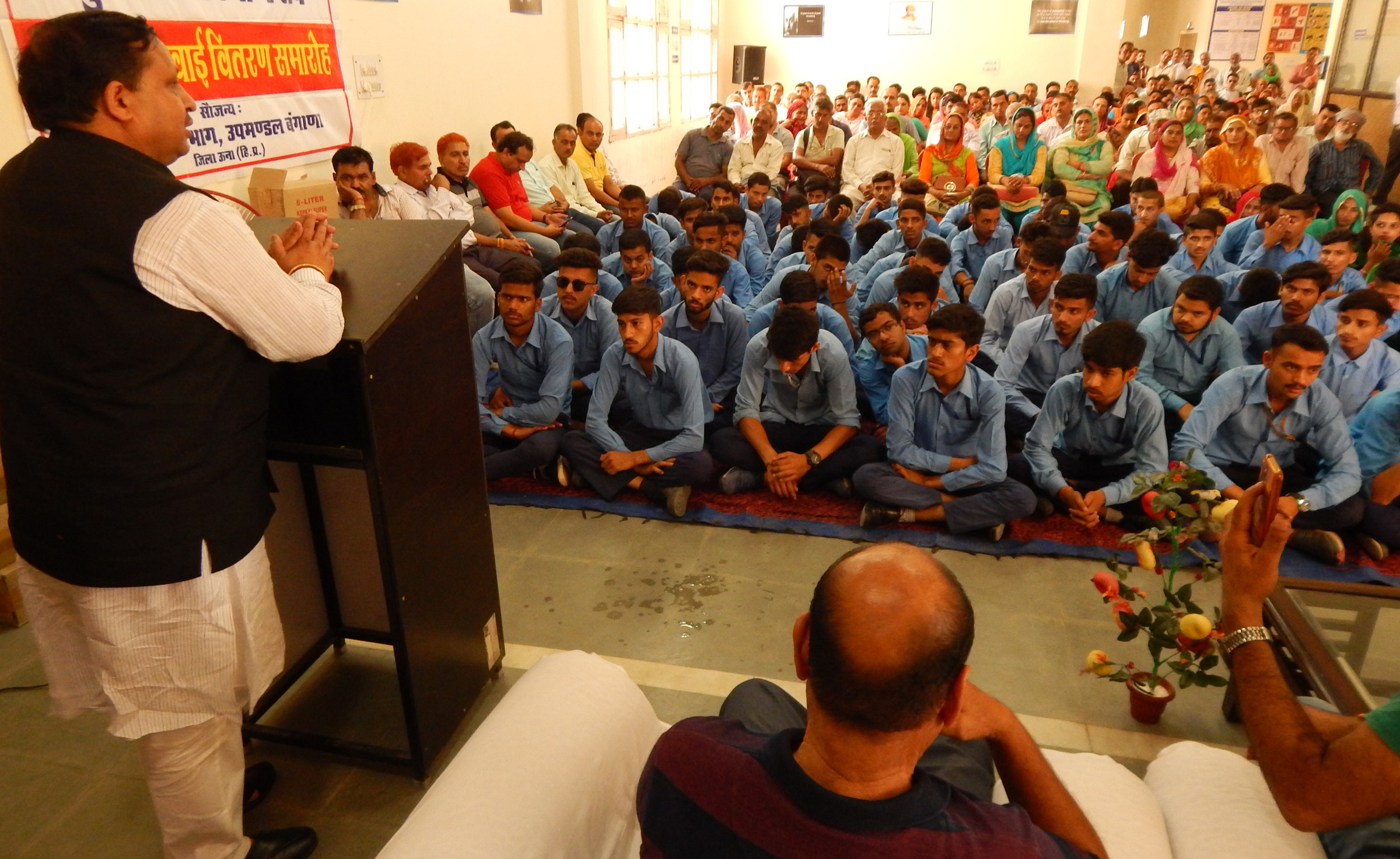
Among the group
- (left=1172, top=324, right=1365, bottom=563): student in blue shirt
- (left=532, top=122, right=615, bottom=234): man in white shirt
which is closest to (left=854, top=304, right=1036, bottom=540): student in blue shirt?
(left=1172, top=324, right=1365, bottom=563): student in blue shirt

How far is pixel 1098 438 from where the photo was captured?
3.38m

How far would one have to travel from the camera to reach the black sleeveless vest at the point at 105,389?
4.25 feet

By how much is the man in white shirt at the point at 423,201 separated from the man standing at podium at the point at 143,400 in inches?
130

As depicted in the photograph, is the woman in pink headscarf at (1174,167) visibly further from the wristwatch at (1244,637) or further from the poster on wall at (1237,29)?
the poster on wall at (1237,29)

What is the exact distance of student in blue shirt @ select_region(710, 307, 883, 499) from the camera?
3477 millimetres

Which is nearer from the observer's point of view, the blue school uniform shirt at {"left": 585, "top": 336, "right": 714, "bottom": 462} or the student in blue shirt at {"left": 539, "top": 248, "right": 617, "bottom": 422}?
the blue school uniform shirt at {"left": 585, "top": 336, "right": 714, "bottom": 462}

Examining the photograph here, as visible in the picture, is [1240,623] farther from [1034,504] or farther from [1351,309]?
[1351,309]

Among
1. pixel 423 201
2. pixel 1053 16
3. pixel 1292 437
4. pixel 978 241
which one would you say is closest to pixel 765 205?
pixel 978 241

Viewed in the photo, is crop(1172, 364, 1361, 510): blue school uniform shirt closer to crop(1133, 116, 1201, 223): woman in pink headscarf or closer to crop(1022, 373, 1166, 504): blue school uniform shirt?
crop(1022, 373, 1166, 504): blue school uniform shirt

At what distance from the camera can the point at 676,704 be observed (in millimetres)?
2314

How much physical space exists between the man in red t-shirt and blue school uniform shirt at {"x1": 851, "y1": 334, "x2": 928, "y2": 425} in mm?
2626

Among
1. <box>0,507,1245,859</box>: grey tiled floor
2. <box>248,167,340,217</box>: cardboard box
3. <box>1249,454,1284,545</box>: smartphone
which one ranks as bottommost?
<box>0,507,1245,859</box>: grey tiled floor

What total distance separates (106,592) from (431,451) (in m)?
0.65

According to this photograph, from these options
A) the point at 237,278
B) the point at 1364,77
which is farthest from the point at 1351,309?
the point at 1364,77
